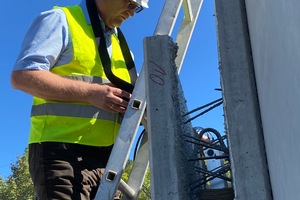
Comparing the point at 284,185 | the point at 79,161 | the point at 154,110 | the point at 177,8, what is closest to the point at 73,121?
the point at 79,161

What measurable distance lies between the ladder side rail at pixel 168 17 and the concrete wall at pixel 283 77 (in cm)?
104

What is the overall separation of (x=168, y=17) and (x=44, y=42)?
0.71m

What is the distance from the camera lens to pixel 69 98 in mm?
2289

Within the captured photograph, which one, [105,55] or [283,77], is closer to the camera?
[283,77]

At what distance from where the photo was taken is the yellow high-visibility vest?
234cm

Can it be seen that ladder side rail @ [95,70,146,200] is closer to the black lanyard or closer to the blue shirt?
the black lanyard

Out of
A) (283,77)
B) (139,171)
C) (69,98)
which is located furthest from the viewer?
(139,171)

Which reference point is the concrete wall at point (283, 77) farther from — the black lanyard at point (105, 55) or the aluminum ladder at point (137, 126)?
the black lanyard at point (105, 55)

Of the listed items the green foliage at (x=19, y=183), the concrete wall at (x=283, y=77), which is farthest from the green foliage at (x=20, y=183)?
the concrete wall at (x=283, y=77)

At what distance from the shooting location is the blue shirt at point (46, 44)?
2.26 m

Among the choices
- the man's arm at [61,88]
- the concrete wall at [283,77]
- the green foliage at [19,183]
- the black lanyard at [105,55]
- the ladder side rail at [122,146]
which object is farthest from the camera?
the green foliage at [19,183]

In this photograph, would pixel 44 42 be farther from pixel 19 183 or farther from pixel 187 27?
pixel 19 183

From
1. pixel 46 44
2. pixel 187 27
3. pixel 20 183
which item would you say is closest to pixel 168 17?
pixel 187 27

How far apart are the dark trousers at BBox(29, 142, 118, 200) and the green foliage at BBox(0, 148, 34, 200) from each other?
25.8 meters
